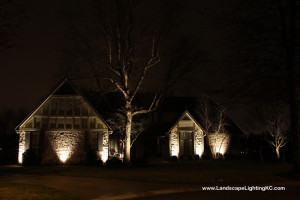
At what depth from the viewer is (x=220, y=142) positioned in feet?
129

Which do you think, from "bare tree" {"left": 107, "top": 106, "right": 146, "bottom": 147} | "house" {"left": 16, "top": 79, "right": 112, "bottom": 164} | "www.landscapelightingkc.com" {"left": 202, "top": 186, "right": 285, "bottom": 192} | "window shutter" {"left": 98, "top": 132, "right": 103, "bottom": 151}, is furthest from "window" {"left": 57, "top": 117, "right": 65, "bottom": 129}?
"www.landscapelightingkc.com" {"left": 202, "top": 186, "right": 285, "bottom": 192}

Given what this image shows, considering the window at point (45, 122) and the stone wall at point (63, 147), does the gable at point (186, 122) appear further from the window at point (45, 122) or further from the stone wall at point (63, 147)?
the window at point (45, 122)

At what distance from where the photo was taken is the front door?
36.2 metres

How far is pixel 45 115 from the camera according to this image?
97.7 ft

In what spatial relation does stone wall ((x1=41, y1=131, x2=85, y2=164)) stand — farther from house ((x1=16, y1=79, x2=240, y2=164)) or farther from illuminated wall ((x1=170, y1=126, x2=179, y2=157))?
illuminated wall ((x1=170, y1=126, x2=179, y2=157))

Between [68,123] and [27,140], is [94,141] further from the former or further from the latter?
[27,140]

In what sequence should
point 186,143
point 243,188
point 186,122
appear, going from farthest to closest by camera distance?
point 186,143
point 186,122
point 243,188

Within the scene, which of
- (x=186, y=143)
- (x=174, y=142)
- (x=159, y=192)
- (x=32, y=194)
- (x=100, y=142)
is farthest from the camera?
(x=186, y=143)

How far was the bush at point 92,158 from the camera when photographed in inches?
1102

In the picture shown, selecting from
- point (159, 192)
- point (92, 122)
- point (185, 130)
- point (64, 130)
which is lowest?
point (159, 192)

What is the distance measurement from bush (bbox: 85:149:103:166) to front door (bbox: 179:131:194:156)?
10995 millimetres

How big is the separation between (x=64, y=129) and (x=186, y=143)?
13.7 metres

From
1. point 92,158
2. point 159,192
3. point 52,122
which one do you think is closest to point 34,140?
point 52,122

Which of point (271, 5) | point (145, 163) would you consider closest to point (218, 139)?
point (145, 163)
